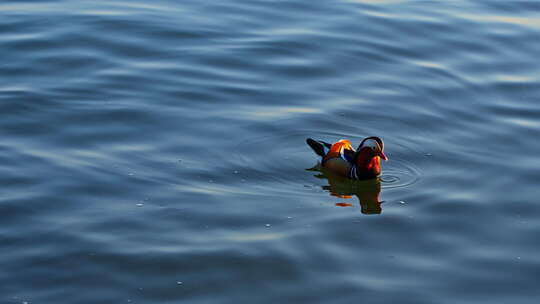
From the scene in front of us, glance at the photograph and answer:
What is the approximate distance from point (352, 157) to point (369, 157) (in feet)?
1.26

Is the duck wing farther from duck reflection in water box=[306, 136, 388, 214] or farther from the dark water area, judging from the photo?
the dark water area

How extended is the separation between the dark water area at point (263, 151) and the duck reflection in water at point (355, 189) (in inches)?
1.8

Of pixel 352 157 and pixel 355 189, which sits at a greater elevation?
pixel 352 157

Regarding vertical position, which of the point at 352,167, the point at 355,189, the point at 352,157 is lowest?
the point at 355,189

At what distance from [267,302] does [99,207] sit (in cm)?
317

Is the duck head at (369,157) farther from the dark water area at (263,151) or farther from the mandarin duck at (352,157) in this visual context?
the dark water area at (263,151)

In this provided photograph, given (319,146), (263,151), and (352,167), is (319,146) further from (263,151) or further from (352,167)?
(263,151)

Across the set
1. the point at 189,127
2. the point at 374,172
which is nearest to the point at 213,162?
the point at 189,127

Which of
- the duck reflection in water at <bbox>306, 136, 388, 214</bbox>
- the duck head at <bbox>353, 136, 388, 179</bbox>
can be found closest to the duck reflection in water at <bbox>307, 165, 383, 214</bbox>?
the duck reflection in water at <bbox>306, 136, 388, 214</bbox>

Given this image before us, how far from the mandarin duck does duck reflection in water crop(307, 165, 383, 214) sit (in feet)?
0.26

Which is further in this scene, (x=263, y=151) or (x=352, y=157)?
(x=263, y=151)

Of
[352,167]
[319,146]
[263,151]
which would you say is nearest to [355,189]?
[352,167]

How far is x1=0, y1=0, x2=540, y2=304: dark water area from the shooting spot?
37.6 ft

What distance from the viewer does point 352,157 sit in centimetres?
1461
